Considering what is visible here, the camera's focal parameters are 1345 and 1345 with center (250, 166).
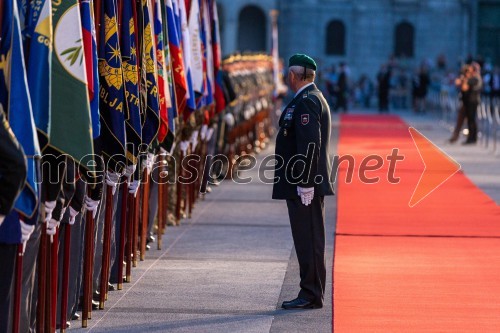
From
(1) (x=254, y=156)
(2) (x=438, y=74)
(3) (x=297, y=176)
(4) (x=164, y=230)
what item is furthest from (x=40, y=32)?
(2) (x=438, y=74)

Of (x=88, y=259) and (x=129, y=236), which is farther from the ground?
(x=88, y=259)

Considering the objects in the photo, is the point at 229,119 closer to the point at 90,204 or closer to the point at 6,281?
the point at 90,204

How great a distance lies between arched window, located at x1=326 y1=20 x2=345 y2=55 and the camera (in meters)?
Answer: 73.9

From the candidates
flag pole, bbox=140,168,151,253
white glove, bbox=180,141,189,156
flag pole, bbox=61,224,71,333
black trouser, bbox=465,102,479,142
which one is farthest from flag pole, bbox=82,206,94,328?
black trouser, bbox=465,102,479,142

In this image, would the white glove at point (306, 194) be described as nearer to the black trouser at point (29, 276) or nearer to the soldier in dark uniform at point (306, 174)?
the soldier in dark uniform at point (306, 174)

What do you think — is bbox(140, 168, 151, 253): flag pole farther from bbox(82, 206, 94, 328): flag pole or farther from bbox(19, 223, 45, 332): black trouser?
bbox(19, 223, 45, 332): black trouser

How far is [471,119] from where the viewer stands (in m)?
32.9

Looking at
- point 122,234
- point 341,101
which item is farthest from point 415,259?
point 341,101

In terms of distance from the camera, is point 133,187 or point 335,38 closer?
point 133,187

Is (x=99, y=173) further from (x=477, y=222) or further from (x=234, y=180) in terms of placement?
(x=234, y=180)

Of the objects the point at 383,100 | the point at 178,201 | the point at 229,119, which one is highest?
the point at 229,119

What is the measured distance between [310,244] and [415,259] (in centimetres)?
297

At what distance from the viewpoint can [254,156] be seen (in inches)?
1123

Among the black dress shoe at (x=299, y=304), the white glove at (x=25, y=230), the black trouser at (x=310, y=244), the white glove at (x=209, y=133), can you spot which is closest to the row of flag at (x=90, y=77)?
the white glove at (x=25, y=230)
